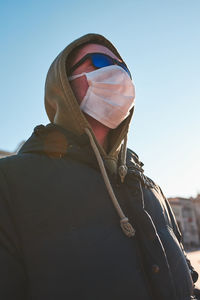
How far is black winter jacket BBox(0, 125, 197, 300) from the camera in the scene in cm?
108

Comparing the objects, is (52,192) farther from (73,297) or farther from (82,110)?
(82,110)

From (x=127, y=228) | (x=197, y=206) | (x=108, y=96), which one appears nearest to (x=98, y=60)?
(x=108, y=96)

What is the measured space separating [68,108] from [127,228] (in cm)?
95

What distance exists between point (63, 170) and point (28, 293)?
625mm

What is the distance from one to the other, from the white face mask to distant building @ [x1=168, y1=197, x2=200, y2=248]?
37.1 m

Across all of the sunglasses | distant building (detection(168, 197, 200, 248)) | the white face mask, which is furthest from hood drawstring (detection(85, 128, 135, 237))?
distant building (detection(168, 197, 200, 248))

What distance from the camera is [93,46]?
2234 millimetres

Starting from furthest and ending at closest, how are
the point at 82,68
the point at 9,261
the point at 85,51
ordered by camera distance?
the point at 85,51 → the point at 82,68 → the point at 9,261

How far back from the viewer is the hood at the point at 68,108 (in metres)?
1.71

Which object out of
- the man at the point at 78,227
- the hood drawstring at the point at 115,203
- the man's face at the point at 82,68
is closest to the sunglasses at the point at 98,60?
the man's face at the point at 82,68

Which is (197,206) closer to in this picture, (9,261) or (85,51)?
(85,51)

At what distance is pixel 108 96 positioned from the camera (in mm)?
1930

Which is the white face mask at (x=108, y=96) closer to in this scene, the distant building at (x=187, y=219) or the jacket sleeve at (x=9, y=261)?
the jacket sleeve at (x=9, y=261)

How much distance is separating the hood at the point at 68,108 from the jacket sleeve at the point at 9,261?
67cm
